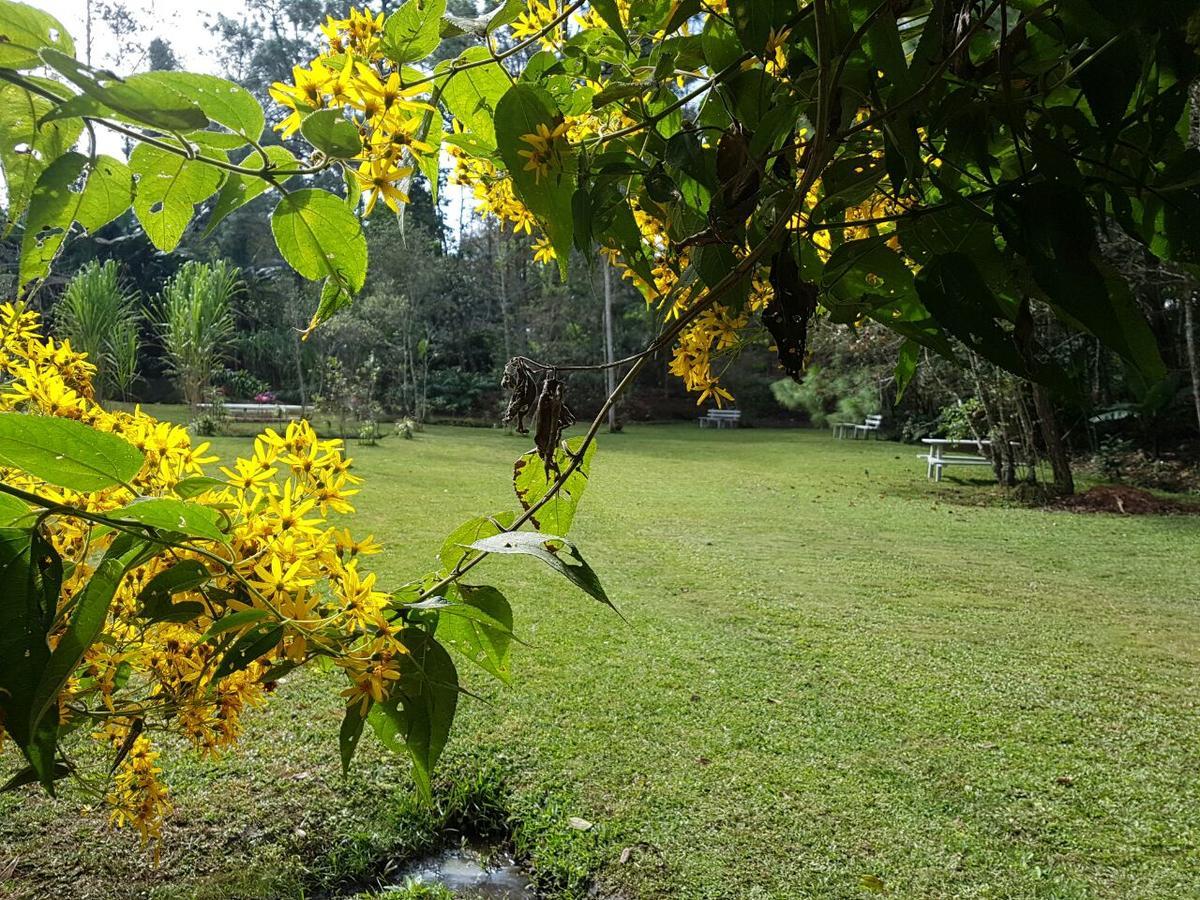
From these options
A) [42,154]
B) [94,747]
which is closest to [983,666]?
[94,747]

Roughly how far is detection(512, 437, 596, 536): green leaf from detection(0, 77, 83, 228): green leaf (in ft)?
0.93

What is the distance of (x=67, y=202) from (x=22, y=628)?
0.53 feet

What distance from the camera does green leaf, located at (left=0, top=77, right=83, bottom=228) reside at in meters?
0.32

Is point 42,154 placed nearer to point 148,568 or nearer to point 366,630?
point 366,630

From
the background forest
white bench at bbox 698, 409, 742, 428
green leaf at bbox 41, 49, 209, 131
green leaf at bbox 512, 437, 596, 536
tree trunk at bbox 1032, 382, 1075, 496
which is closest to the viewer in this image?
green leaf at bbox 41, 49, 209, 131

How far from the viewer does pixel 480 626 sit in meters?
0.47

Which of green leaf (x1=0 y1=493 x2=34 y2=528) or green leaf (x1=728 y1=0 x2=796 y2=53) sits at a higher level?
green leaf (x1=728 y1=0 x2=796 y2=53)

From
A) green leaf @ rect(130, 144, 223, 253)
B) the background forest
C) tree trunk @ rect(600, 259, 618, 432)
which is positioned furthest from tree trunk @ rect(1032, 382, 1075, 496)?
tree trunk @ rect(600, 259, 618, 432)

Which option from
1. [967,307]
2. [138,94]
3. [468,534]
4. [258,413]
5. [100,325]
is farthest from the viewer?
[258,413]

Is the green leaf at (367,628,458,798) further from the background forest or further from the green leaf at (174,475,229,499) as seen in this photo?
the background forest

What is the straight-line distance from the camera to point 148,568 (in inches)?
31.3

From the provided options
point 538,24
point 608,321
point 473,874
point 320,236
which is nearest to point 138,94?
point 320,236

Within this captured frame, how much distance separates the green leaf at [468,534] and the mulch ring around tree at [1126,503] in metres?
7.51

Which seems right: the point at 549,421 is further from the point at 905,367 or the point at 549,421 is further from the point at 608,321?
the point at 608,321
